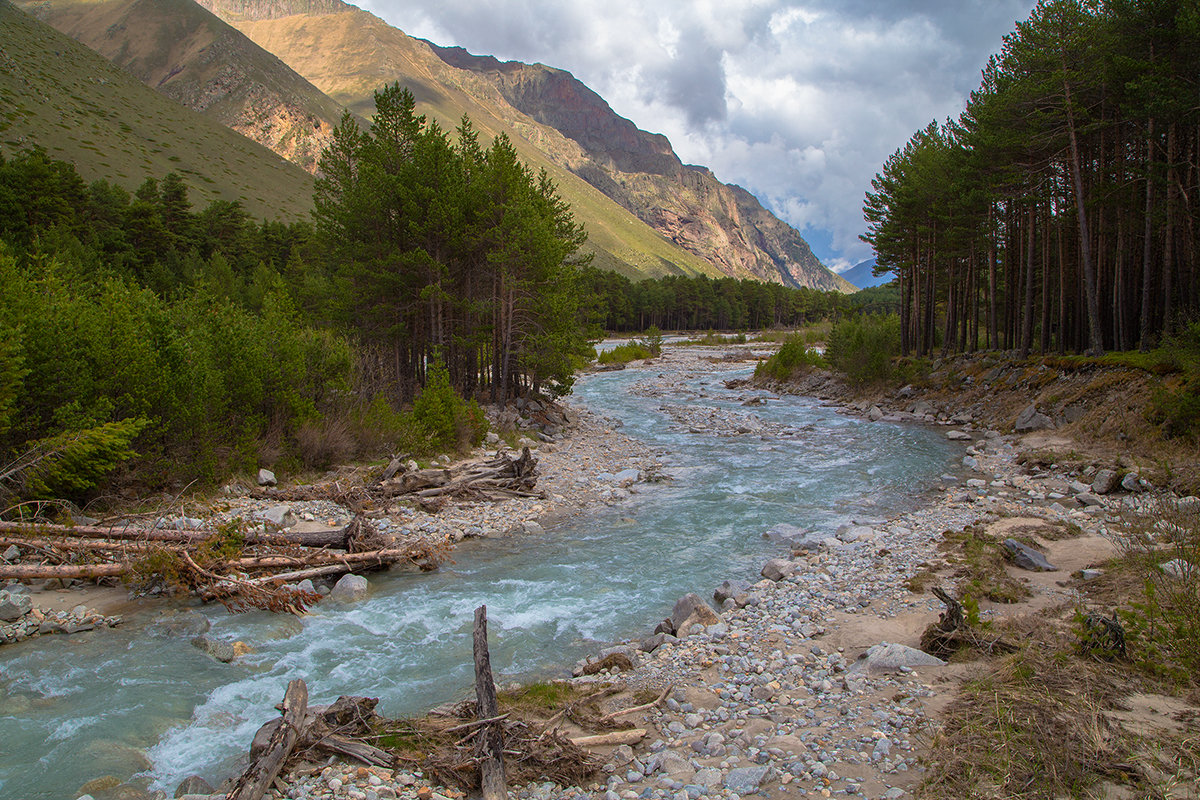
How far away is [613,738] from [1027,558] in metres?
7.68

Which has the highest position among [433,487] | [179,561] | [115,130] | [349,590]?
[115,130]

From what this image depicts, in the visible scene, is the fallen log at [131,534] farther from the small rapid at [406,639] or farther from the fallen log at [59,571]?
the small rapid at [406,639]

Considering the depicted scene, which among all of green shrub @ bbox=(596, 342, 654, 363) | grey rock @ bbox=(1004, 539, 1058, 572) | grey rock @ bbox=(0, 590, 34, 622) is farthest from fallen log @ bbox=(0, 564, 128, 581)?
green shrub @ bbox=(596, 342, 654, 363)

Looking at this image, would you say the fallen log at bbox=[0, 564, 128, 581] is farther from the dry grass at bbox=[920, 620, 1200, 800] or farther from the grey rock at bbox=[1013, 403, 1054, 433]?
the grey rock at bbox=[1013, 403, 1054, 433]

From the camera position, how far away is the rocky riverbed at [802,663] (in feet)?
15.1

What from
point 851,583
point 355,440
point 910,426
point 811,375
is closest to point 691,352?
point 811,375

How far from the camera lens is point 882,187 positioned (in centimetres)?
4056

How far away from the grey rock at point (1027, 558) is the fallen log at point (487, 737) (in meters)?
8.51

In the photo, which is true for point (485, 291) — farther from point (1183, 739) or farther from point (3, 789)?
point (1183, 739)

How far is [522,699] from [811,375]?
128 feet

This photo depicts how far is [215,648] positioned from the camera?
719cm

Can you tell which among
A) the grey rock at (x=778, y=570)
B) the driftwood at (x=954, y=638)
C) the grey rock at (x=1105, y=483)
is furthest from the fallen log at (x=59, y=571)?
the grey rock at (x=1105, y=483)

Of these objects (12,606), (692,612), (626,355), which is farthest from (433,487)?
(626,355)

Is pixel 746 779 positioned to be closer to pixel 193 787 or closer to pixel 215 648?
pixel 193 787
